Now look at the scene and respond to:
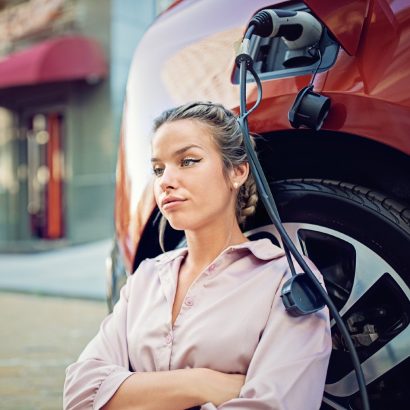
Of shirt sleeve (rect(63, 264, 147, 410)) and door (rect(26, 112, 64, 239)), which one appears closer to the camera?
shirt sleeve (rect(63, 264, 147, 410))

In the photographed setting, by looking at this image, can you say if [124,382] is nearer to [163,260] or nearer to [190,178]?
[163,260]

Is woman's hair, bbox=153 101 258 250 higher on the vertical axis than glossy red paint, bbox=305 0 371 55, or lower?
lower

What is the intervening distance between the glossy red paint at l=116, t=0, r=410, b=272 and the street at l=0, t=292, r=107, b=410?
1.34 metres

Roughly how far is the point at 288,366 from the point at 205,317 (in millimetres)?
239

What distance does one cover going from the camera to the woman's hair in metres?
1.50

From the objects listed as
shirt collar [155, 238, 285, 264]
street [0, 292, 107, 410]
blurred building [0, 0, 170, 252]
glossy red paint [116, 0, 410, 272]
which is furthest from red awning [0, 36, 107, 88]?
shirt collar [155, 238, 285, 264]

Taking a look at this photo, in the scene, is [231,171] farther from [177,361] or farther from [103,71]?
[103,71]

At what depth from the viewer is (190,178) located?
4.78 feet

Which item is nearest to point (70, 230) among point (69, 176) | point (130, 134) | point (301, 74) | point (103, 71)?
point (69, 176)

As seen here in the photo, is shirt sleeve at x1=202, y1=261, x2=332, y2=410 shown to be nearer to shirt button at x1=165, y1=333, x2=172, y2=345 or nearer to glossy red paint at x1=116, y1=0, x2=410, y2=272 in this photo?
shirt button at x1=165, y1=333, x2=172, y2=345

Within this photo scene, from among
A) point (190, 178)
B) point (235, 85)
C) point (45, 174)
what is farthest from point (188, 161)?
point (45, 174)

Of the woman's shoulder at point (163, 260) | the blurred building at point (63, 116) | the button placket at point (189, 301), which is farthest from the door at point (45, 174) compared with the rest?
the button placket at point (189, 301)

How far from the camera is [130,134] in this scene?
200cm

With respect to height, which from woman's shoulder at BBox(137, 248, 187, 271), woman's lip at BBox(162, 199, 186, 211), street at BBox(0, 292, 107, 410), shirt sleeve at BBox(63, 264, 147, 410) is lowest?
street at BBox(0, 292, 107, 410)
